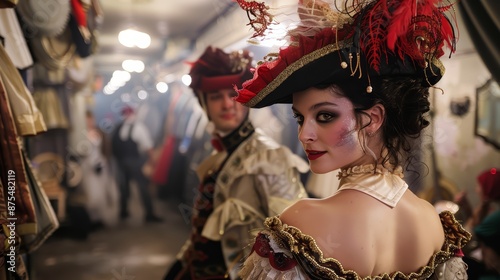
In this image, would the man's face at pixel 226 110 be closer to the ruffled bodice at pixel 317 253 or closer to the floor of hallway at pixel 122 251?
the ruffled bodice at pixel 317 253

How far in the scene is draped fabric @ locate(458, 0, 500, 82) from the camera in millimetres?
1536

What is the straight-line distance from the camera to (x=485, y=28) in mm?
1586

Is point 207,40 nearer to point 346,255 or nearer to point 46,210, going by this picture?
point 46,210

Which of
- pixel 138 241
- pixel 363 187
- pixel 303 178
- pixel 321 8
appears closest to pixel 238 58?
pixel 303 178

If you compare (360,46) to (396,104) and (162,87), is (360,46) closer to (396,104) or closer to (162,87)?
(396,104)

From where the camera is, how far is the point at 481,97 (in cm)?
224

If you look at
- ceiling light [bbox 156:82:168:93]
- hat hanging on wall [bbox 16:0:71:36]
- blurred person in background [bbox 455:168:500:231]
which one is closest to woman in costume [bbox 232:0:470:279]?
hat hanging on wall [bbox 16:0:71:36]

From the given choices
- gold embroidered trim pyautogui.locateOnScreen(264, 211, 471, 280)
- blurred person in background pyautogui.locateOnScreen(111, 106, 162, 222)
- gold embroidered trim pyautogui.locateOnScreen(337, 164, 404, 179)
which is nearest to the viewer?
gold embroidered trim pyautogui.locateOnScreen(264, 211, 471, 280)

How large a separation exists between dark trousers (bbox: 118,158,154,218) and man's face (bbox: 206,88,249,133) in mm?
795

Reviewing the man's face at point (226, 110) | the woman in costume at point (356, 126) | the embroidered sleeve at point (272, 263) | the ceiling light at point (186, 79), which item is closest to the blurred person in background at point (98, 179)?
the ceiling light at point (186, 79)

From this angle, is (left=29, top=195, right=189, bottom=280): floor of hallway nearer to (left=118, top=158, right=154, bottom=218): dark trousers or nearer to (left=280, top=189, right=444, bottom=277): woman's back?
(left=118, top=158, right=154, bottom=218): dark trousers

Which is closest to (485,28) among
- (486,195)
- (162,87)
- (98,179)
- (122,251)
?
(486,195)

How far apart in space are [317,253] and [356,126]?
30 cm

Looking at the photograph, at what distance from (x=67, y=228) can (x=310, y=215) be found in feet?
5.51
